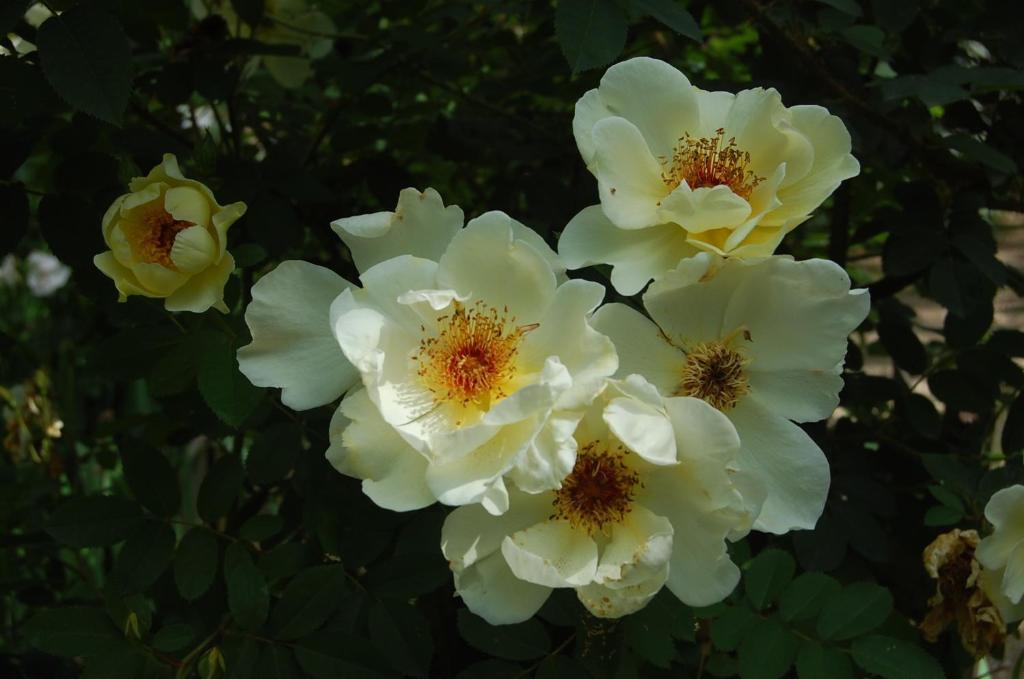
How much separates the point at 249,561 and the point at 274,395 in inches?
9.3

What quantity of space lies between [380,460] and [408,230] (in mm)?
214

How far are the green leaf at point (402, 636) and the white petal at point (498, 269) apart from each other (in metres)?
0.43

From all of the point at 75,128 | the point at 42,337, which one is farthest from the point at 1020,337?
the point at 42,337

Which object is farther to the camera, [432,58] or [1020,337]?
[432,58]

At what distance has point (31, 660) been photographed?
1.62m

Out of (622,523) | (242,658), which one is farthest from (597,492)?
(242,658)

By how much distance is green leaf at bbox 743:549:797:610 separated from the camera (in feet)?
3.71

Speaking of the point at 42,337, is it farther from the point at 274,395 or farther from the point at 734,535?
the point at 734,535

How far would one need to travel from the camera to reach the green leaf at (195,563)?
3.69 feet

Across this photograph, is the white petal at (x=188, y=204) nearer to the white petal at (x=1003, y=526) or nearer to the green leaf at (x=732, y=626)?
the green leaf at (x=732, y=626)

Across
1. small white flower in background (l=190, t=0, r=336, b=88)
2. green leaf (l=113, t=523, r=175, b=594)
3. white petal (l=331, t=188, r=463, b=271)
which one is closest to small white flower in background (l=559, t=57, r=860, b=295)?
white petal (l=331, t=188, r=463, b=271)

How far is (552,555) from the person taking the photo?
2.72 ft

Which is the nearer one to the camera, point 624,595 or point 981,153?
point 624,595

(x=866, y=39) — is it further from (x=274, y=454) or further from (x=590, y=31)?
(x=274, y=454)
